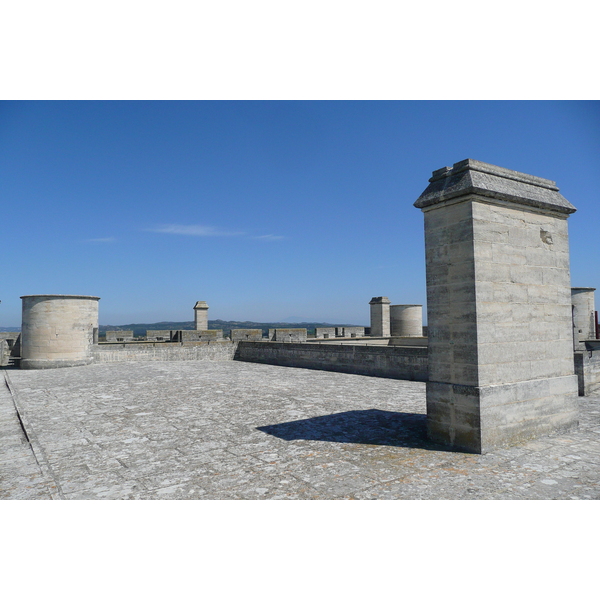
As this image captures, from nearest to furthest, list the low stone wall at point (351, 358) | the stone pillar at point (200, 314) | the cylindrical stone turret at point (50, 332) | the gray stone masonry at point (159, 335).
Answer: the low stone wall at point (351, 358), the cylindrical stone turret at point (50, 332), the gray stone masonry at point (159, 335), the stone pillar at point (200, 314)

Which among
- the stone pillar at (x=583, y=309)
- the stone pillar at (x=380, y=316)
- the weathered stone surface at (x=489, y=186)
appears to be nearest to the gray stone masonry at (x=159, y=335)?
the stone pillar at (x=380, y=316)

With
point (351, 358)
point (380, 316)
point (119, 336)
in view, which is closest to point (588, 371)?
point (351, 358)

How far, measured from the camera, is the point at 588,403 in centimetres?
782

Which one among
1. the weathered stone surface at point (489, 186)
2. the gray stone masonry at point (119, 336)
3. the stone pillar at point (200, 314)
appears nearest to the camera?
the weathered stone surface at point (489, 186)

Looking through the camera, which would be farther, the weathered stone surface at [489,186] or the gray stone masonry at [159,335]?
the gray stone masonry at [159,335]

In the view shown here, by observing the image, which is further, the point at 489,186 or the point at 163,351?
the point at 163,351

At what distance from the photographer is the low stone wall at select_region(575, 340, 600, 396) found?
8.41 metres

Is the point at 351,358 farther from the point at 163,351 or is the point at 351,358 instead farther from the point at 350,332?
the point at 350,332

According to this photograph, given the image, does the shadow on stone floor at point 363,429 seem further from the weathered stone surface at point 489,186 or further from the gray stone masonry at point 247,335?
the gray stone masonry at point 247,335

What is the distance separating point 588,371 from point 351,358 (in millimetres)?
6311

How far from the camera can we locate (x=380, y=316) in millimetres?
23234

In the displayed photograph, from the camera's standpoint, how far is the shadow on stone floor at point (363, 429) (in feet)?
18.3

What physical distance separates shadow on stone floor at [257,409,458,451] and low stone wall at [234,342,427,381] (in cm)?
431

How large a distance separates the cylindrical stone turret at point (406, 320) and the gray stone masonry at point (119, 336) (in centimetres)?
1367
